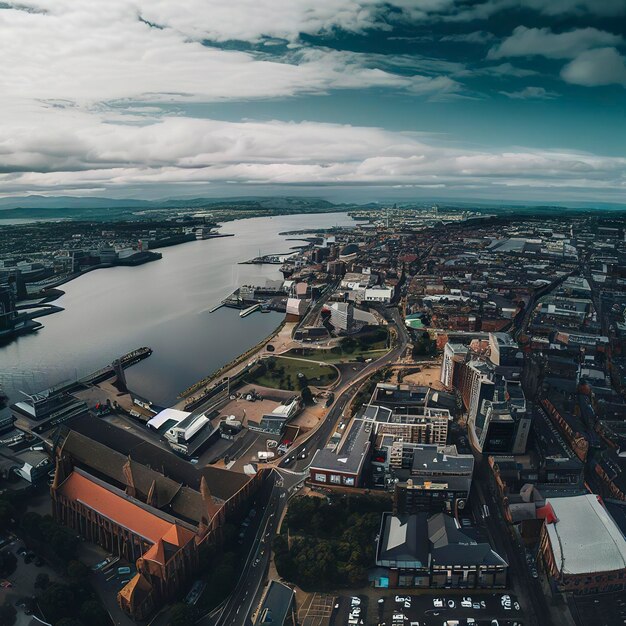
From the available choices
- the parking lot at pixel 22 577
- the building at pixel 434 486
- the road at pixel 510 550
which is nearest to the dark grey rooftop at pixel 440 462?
the building at pixel 434 486

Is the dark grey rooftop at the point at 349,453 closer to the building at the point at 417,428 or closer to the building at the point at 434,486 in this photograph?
the building at the point at 417,428

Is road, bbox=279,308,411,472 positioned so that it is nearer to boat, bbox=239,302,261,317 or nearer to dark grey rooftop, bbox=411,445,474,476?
dark grey rooftop, bbox=411,445,474,476

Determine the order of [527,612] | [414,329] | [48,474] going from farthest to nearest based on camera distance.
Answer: [414,329], [48,474], [527,612]

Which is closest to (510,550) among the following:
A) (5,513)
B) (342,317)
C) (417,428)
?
(417,428)

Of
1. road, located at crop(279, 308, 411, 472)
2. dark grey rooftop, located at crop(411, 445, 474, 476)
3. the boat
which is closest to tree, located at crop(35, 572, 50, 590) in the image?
road, located at crop(279, 308, 411, 472)

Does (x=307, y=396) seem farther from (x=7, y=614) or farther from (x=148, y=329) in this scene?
(x=148, y=329)

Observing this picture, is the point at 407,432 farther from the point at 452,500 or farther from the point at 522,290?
the point at 522,290

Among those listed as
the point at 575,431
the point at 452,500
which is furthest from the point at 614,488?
the point at 452,500
